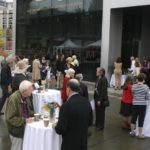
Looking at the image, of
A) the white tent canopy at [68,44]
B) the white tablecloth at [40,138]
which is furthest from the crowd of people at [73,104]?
the white tent canopy at [68,44]

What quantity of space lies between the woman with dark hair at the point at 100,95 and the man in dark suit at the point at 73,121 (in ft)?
15.0

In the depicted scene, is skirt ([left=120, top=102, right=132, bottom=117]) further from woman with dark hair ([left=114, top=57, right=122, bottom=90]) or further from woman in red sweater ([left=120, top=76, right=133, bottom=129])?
woman with dark hair ([left=114, top=57, right=122, bottom=90])

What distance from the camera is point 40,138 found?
5.76 meters

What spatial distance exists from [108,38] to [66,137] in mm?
15064

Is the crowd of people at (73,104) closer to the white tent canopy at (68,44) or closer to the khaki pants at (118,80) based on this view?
the khaki pants at (118,80)

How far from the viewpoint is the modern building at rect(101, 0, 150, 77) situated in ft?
65.0

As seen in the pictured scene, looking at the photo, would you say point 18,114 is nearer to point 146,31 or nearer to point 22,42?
point 146,31

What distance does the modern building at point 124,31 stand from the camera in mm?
19812

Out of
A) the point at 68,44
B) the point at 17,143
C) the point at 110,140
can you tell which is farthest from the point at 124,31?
the point at 17,143

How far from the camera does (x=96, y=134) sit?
31.6 ft

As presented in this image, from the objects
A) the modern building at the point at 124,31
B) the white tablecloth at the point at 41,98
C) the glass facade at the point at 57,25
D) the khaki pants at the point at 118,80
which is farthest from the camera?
the glass facade at the point at 57,25

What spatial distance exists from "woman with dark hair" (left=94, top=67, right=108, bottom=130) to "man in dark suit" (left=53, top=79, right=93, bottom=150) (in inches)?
180

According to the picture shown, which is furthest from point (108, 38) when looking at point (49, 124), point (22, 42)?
point (49, 124)

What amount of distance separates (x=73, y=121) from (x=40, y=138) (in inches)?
35.4
